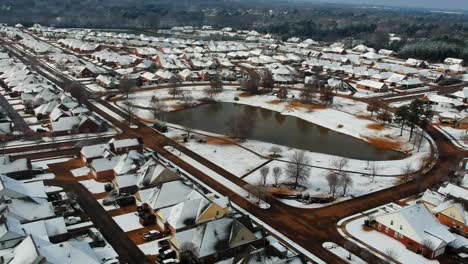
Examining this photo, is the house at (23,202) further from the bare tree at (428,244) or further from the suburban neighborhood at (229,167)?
the bare tree at (428,244)

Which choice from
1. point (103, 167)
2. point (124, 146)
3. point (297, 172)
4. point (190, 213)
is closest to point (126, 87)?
point (124, 146)

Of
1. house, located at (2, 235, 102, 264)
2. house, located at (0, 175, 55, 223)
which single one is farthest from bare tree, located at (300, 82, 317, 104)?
house, located at (2, 235, 102, 264)

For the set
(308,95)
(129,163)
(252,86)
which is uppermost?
(129,163)

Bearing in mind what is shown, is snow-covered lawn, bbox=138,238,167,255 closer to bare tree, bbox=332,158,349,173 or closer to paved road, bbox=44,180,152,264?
paved road, bbox=44,180,152,264

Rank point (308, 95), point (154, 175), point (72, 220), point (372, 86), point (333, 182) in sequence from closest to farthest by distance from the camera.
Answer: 1. point (72, 220)
2. point (154, 175)
3. point (333, 182)
4. point (308, 95)
5. point (372, 86)

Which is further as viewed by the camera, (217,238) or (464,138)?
(464,138)

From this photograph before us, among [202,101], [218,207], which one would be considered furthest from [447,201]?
[202,101]

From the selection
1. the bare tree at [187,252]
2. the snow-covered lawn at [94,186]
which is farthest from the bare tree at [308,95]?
the bare tree at [187,252]

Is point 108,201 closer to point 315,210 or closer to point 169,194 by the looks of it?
point 169,194
